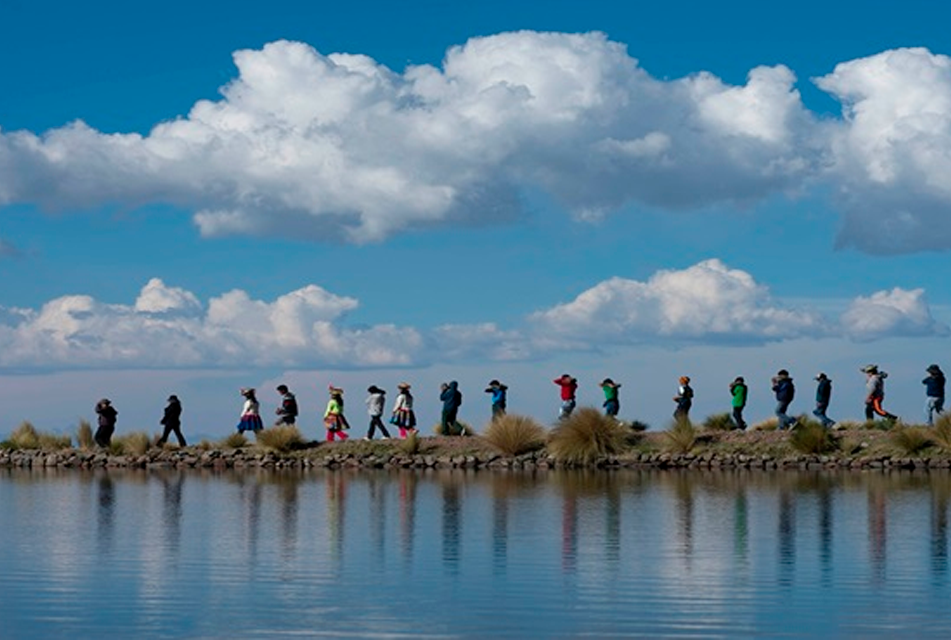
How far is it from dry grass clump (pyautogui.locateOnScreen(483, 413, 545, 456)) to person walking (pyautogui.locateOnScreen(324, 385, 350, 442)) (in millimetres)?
5301

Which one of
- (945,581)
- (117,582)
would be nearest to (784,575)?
(945,581)

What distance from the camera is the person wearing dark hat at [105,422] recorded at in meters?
48.6

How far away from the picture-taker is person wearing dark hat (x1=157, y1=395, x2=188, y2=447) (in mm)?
48281

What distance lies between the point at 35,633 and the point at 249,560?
5.90m

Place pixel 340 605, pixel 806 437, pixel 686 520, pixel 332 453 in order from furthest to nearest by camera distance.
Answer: pixel 332 453, pixel 806 437, pixel 686 520, pixel 340 605

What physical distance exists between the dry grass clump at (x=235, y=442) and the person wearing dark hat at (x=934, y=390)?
2082cm

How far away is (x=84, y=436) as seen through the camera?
163ft

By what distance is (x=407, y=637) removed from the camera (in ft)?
50.1

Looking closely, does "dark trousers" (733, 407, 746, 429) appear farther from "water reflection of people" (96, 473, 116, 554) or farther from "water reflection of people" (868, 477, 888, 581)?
→ "water reflection of people" (96, 473, 116, 554)

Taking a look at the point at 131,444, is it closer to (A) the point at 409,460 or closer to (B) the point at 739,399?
(A) the point at 409,460

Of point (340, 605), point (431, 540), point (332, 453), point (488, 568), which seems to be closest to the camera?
point (340, 605)

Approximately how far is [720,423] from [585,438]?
534 cm

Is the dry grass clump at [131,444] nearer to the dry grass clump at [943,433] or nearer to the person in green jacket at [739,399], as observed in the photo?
the person in green jacket at [739,399]

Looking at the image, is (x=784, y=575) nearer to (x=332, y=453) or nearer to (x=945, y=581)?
(x=945, y=581)
